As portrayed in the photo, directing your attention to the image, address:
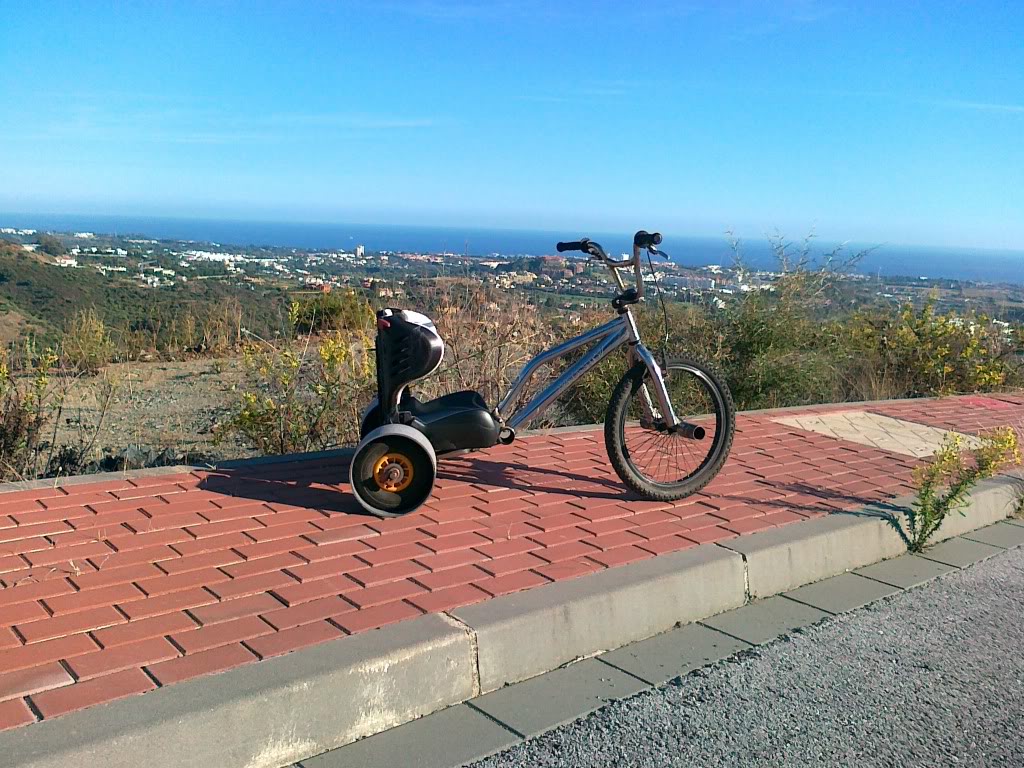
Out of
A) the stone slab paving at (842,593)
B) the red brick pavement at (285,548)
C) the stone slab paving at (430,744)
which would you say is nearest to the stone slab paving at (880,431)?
the red brick pavement at (285,548)

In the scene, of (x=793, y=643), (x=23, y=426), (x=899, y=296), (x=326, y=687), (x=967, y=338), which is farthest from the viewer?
(x=899, y=296)

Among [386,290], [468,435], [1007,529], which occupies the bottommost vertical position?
[1007,529]

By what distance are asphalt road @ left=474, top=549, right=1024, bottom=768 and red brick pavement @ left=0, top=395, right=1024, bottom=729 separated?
723mm

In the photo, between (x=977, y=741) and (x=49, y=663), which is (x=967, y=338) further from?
(x=49, y=663)

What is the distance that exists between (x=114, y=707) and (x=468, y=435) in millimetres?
2547

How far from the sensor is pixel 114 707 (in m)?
2.61

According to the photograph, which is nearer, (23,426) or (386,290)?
(23,426)

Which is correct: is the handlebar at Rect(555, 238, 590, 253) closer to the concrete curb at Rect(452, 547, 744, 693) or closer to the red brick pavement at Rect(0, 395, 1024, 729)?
the red brick pavement at Rect(0, 395, 1024, 729)

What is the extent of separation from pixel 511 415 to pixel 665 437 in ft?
2.89

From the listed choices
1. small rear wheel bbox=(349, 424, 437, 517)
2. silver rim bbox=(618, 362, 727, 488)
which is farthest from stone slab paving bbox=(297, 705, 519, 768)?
silver rim bbox=(618, 362, 727, 488)

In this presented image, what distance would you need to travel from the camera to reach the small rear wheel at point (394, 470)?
4.51 meters

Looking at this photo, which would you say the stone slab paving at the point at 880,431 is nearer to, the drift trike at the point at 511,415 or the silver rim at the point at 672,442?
the silver rim at the point at 672,442

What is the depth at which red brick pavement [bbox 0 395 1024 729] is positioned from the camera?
9.86 ft

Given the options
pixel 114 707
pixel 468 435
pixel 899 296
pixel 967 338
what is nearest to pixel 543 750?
pixel 114 707
